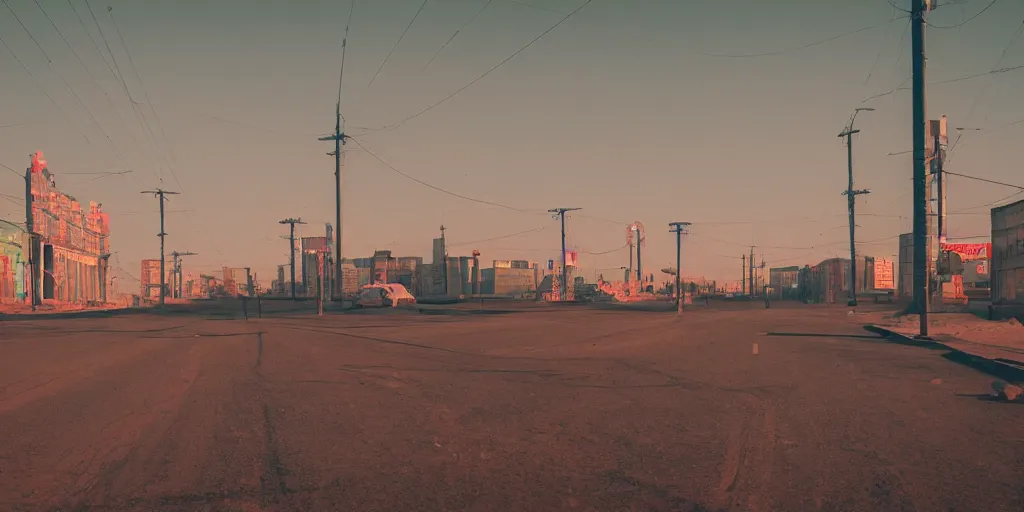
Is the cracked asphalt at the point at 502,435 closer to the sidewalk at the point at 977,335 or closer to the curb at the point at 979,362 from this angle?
the curb at the point at 979,362

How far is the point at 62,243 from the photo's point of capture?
73.9 m

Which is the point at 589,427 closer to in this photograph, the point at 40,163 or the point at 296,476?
the point at 296,476

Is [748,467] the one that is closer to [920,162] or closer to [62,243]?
[920,162]

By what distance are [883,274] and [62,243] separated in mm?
92690

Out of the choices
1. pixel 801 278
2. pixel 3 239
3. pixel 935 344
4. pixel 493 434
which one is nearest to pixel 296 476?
pixel 493 434

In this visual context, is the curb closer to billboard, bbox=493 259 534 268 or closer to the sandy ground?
the sandy ground

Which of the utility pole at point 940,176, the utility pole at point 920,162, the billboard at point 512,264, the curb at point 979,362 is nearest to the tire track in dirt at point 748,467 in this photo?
the curb at point 979,362

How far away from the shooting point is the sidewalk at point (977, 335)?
1444 cm

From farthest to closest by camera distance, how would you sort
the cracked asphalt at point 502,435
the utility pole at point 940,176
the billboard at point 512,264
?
the billboard at point 512,264 < the utility pole at point 940,176 < the cracked asphalt at point 502,435

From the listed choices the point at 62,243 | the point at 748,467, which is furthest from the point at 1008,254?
the point at 62,243

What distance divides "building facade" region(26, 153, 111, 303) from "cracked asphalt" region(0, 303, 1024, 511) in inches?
2258

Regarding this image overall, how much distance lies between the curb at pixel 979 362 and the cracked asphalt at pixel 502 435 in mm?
595

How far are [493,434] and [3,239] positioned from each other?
6714 centimetres

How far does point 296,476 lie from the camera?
16.5 ft
